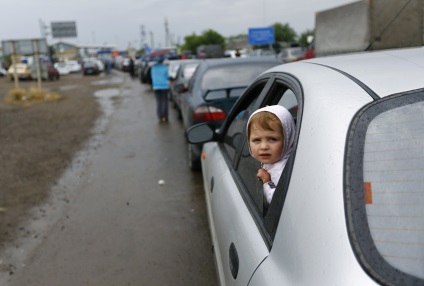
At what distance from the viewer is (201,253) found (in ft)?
12.6

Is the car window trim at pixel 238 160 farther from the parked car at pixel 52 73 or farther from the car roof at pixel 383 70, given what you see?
the parked car at pixel 52 73

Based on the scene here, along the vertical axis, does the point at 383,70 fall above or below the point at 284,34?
below

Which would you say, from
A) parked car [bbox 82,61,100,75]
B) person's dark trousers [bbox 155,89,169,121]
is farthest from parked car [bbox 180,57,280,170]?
parked car [bbox 82,61,100,75]

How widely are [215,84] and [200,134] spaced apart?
3.20 metres

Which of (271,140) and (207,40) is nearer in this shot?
(271,140)

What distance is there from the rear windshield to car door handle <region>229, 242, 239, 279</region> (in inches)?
29.7

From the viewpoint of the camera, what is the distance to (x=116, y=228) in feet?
14.7

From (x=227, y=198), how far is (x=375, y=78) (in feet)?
3.68

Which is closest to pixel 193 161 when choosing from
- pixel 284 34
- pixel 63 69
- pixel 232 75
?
pixel 232 75

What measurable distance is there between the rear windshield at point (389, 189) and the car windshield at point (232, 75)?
16.3 feet

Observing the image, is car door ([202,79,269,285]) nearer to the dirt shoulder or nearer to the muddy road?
the muddy road

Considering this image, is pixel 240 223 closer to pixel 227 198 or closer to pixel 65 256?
pixel 227 198

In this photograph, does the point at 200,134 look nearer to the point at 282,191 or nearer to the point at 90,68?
the point at 282,191

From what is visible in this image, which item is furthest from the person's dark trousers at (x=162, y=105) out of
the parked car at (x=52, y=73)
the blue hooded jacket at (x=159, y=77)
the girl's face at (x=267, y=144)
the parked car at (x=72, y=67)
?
the parked car at (x=72, y=67)
